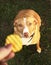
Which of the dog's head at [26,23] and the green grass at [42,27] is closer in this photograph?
the dog's head at [26,23]

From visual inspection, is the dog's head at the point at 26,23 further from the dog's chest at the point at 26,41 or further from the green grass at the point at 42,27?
the green grass at the point at 42,27

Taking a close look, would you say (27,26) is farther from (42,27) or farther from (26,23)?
(42,27)

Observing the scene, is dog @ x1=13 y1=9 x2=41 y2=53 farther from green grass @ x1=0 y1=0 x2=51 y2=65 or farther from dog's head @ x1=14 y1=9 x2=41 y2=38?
green grass @ x1=0 y1=0 x2=51 y2=65

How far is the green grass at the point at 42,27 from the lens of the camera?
5.33ft

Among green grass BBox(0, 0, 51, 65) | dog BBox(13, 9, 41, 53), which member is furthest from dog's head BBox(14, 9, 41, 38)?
green grass BBox(0, 0, 51, 65)

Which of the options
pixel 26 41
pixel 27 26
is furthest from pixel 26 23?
pixel 26 41

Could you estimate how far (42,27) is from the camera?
1.72 metres

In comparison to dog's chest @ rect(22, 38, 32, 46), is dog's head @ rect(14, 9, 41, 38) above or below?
above

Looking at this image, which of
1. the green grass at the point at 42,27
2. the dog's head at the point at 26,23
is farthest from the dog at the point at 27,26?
Result: the green grass at the point at 42,27

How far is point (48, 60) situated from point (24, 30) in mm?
336

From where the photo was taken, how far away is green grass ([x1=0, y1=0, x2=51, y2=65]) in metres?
1.63

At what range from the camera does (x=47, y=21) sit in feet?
5.76

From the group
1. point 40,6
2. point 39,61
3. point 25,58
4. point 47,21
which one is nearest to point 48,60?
point 39,61

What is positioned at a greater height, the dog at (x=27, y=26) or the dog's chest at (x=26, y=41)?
the dog at (x=27, y=26)
